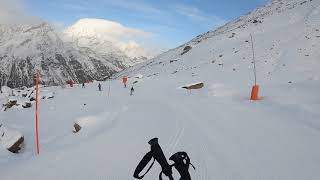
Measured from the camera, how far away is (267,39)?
53438mm

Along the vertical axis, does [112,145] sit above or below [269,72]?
below

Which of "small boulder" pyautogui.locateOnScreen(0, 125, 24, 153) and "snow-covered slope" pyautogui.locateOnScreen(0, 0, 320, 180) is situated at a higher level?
"snow-covered slope" pyautogui.locateOnScreen(0, 0, 320, 180)

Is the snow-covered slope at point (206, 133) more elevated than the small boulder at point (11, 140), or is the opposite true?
the snow-covered slope at point (206, 133)

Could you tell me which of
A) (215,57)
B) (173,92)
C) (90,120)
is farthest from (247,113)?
(215,57)

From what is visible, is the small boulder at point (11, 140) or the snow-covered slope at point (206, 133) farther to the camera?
the small boulder at point (11, 140)

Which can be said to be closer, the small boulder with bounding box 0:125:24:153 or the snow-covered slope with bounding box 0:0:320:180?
the snow-covered slope with bounding box 0:0:320:180

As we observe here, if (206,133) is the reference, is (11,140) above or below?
below

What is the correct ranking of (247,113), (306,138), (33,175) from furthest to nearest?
1. (247,113)
2. (306,138)
3. (33,175)

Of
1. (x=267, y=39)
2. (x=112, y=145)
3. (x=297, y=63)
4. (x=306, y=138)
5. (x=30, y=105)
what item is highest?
(x=267, y=39)

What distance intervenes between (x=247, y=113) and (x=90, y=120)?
11.2m

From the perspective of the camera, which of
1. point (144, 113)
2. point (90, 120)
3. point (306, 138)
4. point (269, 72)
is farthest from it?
point (269, 72)

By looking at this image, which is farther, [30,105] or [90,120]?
[30,105]

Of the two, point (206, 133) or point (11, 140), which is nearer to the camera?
point (206, 133)

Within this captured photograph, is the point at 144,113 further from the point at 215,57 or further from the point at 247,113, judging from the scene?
the point at 215,57
